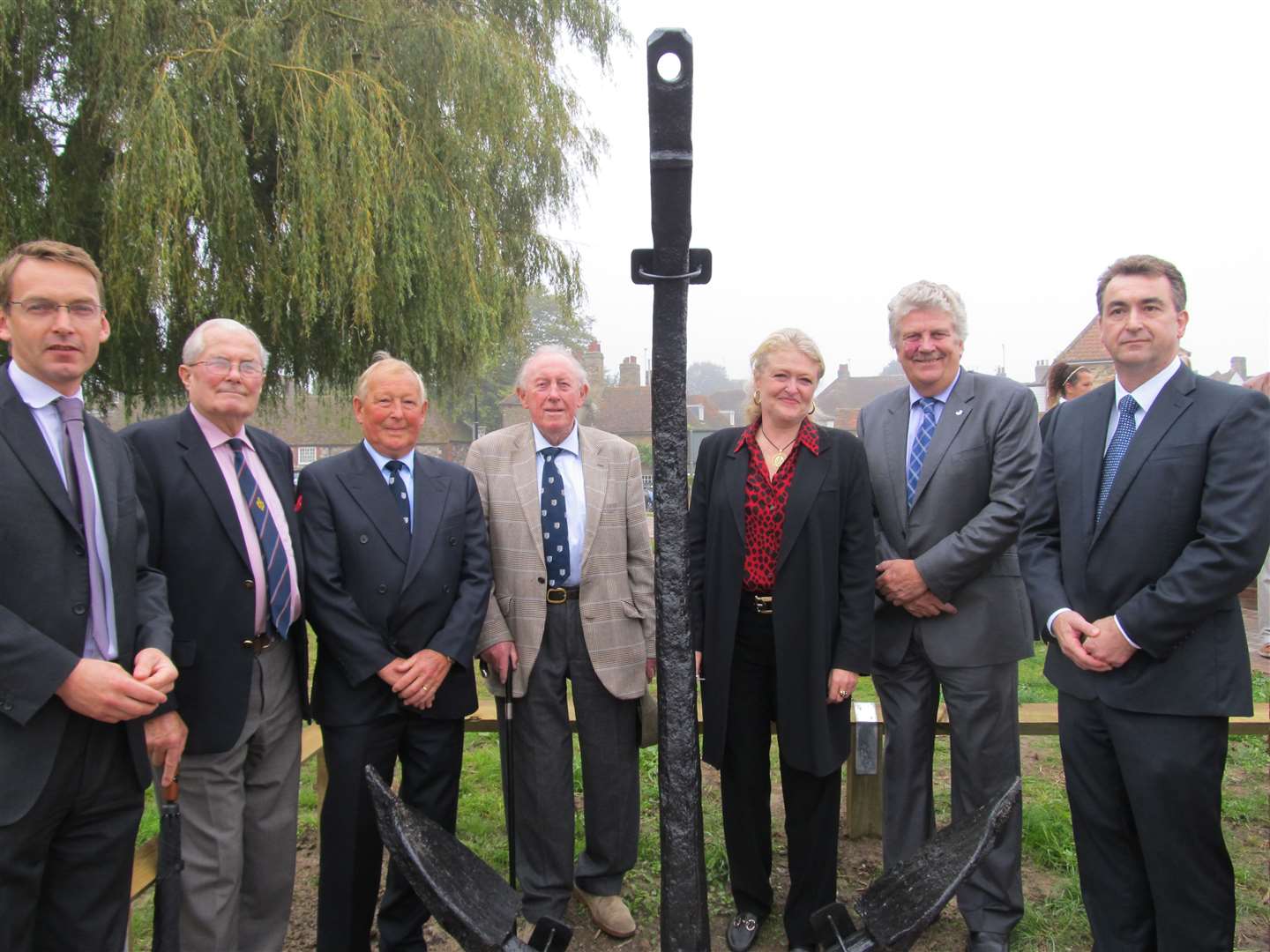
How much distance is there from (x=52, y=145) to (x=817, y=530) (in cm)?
750

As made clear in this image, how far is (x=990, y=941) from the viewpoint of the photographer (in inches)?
118

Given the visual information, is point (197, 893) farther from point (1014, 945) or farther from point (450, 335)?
point (450, 335)

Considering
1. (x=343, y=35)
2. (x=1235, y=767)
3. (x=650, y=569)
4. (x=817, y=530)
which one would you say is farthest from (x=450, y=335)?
(x=1235, y=767)

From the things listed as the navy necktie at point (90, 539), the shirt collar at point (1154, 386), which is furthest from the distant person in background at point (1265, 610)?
the navy necktie at point (90, 539)

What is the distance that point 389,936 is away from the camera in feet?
9.39

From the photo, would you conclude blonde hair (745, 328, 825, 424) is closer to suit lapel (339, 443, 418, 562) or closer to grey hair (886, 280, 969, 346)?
grey hair (886, 280, 969, 346)

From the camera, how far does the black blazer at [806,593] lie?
9.36 ft

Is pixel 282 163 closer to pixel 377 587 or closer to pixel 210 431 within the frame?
pixel 210 431

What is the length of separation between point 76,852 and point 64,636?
0.53 m

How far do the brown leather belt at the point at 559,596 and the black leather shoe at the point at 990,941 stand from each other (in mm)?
1795

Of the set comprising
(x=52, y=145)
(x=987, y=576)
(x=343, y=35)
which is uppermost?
(x=343, y=35)

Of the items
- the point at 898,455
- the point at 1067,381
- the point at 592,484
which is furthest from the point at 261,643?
the point at 1067,381

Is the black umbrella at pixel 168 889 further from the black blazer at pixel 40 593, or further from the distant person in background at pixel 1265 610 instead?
the distant person in background at pixel 1265 610

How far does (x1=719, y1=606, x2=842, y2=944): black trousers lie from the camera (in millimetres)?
2934
